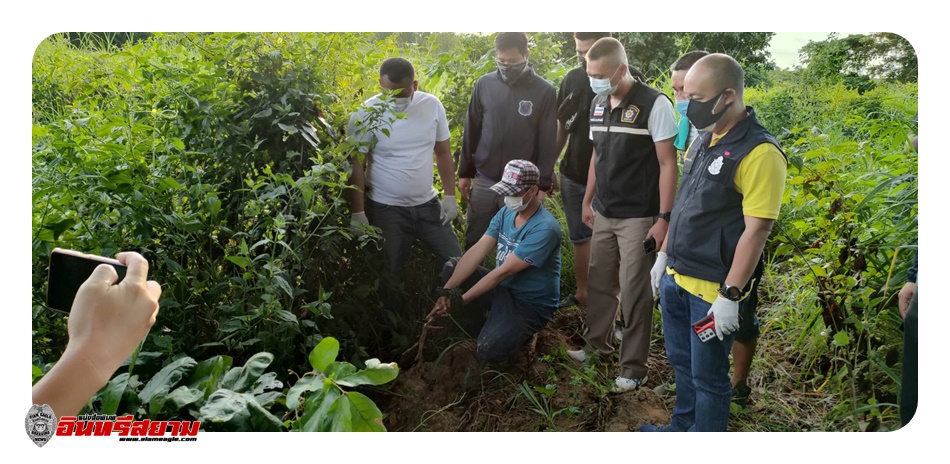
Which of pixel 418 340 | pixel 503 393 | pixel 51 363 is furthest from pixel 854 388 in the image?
pixel 51 363

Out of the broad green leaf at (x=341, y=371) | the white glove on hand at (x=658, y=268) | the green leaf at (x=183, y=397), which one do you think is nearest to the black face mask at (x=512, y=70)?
the white glove on hand at (x=658, y=268)

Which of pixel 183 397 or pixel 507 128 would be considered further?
pixel 507 128

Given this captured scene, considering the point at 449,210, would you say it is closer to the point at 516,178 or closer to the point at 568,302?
the point at 516,178

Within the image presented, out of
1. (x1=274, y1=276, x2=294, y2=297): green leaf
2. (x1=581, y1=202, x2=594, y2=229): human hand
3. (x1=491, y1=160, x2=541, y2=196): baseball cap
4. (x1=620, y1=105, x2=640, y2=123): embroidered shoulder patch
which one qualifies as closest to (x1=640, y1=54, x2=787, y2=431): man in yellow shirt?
(x1=620, y1=105, x2=640, y2=123): embroidered shoulder patch

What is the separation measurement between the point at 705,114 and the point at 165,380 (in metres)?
2.25

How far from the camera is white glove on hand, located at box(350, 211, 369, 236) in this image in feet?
10.7

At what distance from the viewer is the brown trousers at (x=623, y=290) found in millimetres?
3172

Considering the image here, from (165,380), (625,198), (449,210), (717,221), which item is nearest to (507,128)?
(449,210)

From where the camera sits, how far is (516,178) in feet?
10.5

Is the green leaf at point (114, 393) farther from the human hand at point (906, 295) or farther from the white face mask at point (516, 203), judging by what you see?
the human hand at point (906, 295)

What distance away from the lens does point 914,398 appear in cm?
312

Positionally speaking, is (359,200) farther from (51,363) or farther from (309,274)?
(51,363)

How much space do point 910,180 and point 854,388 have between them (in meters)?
0.87

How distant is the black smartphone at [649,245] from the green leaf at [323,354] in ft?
4.18
